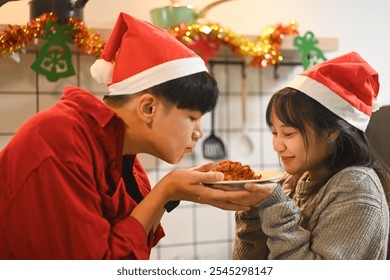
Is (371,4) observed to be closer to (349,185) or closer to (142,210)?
(349,185)

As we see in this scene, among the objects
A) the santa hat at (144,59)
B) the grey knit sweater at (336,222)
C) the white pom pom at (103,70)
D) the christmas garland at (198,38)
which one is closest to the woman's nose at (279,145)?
the grey knit sweater at (336,222)

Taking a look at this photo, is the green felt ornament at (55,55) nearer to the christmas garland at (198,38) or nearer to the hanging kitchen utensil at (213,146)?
the christmas garland at (198,38)

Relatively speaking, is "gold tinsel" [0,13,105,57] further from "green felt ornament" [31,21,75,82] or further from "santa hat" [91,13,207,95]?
"santa hat" [91,13,207,95]

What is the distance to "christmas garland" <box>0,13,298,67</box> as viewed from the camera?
1.27m

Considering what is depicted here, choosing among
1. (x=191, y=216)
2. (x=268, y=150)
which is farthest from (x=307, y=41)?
(x=191, y=216)

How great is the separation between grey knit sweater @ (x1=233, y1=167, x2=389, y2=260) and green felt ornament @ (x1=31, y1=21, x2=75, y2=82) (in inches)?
28.9

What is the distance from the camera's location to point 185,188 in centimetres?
82

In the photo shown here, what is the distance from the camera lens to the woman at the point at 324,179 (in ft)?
2.79

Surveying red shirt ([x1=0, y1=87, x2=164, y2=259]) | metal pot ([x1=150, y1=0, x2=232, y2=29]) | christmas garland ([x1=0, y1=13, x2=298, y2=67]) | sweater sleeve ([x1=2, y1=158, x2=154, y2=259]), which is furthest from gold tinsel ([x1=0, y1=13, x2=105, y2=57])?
sweater sleeve ([x1=2, y1=158, x2=154, y2=259])

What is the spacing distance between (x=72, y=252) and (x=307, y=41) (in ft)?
3.53

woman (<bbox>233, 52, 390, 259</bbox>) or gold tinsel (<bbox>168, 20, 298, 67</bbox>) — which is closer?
woman (<bbox>233, 52, 390, 259</bbox>)

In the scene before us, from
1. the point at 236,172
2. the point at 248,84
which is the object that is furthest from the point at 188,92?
the point at 248,84

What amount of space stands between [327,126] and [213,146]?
2.29ft
